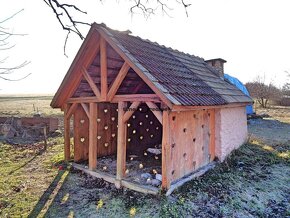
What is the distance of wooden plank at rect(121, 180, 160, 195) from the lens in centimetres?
602

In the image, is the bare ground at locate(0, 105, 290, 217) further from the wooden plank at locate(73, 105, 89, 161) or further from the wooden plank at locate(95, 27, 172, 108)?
the wooden plank at locate(95, 27, 172, 108)

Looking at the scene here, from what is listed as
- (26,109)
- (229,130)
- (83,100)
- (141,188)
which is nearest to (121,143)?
(141,188)

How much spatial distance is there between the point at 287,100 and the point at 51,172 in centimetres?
3610

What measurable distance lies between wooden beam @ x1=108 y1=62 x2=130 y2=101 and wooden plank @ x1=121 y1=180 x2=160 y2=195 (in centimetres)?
234

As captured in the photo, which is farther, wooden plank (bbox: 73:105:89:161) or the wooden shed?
wooden plank (bbox: 73:105:89:161)

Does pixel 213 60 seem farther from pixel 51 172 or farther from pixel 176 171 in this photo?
pixel 51 172

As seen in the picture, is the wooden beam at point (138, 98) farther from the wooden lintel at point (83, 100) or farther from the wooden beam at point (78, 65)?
the wooden beam at point (78, 65)

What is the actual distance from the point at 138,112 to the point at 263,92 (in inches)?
1104

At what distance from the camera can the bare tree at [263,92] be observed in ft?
109

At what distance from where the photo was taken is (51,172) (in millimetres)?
8156

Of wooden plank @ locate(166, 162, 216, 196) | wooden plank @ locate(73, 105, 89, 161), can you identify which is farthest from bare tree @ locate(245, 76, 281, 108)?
wooden plank @ locate(73, 105, 89, 161)

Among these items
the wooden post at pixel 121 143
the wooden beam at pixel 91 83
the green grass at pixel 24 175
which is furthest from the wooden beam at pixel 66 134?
the wooden post at pixel 121 143

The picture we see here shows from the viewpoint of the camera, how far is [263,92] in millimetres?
33281

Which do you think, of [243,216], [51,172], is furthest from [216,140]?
[51,172]
